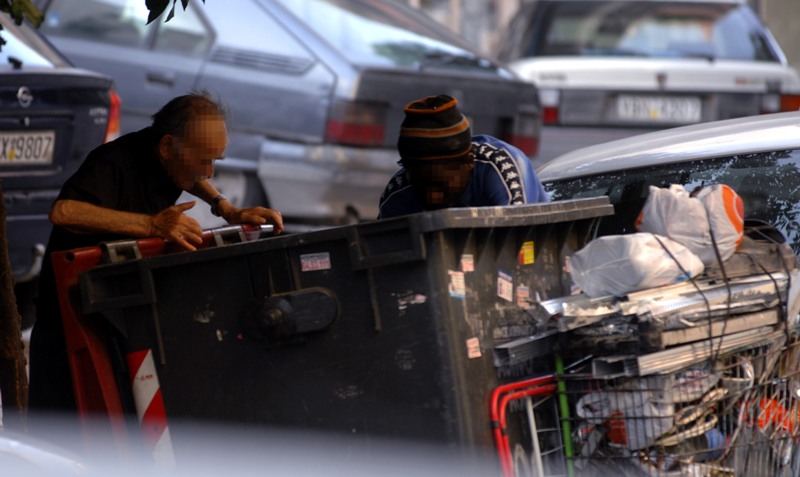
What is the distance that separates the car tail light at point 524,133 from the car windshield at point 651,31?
153 centimetres

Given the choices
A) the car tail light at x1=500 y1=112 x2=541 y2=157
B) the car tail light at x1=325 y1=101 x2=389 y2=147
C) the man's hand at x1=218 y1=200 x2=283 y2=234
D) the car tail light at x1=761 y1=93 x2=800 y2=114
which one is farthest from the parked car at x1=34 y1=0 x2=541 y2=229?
the man's hand at x1=218 y1=200 x2=283 y2=234

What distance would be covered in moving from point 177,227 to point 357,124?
17.4 ft

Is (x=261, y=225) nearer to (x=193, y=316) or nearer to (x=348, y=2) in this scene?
(x=193, y=316)

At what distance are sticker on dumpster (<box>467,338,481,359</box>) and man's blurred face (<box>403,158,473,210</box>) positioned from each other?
0.77 meters

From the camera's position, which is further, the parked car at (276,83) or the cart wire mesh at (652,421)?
the parked car at (276,83)

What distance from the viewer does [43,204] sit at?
7266mm

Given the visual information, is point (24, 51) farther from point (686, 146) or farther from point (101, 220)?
point (686, 146)

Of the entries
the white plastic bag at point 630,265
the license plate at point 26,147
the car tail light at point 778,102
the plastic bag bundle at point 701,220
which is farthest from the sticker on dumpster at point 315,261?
the car tail light at point 778,102

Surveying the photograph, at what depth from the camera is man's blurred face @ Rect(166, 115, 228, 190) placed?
14.3 ft

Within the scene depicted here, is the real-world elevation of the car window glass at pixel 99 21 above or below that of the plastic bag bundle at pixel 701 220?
above

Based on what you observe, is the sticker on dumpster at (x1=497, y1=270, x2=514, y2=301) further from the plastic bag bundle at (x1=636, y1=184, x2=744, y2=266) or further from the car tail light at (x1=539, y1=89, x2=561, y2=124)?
the car tail light at (x1=539, y1=89, x2=561, y2=124)

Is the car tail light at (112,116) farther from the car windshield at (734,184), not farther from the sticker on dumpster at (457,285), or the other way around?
the sticker on dumpster at (457,285)

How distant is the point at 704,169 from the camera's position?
206 inches

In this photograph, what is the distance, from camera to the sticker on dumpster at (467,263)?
372 cm
